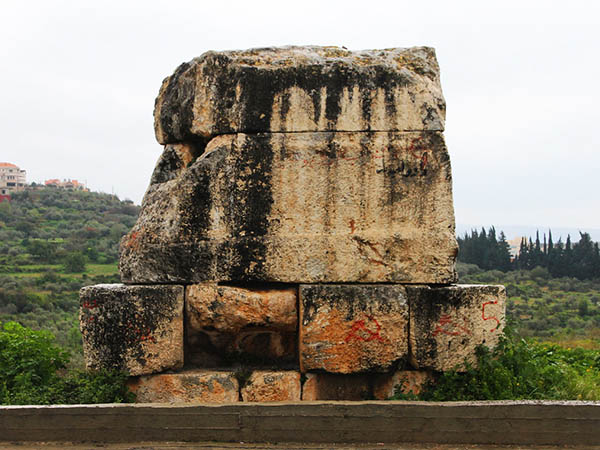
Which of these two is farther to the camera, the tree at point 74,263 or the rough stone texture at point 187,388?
the tree at point 74,263

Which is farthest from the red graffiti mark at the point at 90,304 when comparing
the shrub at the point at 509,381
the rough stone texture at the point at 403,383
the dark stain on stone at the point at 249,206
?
the shrub at the point at 509,381

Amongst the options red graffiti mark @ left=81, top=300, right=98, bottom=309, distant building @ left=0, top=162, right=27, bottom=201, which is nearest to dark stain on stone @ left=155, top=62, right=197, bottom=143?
red graffiti mark @ left=81, top=300, right=98, bottom=309

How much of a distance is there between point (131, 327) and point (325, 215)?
1.81 m

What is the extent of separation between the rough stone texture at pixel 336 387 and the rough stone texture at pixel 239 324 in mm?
395

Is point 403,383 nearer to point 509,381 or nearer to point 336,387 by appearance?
point 336,387

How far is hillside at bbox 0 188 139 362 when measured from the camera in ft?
72.6

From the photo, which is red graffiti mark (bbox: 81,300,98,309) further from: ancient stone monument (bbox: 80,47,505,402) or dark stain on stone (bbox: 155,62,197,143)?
dark stain on stone (bbox: 155,62,197,143)

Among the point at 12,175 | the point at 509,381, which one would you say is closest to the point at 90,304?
the point at 509,381

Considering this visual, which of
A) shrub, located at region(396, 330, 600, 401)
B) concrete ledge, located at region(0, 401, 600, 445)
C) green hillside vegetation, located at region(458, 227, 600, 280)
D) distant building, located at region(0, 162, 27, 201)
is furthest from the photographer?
distant building, located at region(0, 162, 27, 201)

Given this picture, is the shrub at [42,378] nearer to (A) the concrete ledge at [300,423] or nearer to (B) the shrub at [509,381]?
(A) the concrete ledge at [300,423]

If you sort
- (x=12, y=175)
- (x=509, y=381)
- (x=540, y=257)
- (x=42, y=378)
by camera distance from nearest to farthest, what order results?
(x=509, y=381) → (x=42, y=378) → (x=540, y=257) → (x=12, y=175)

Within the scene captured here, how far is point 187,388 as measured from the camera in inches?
187

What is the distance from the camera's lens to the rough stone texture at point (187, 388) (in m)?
4.74

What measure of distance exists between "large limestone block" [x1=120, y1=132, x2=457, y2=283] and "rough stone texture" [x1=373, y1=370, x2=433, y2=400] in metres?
0.76
